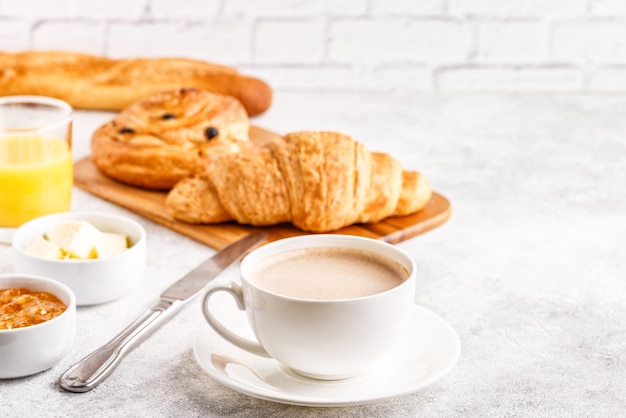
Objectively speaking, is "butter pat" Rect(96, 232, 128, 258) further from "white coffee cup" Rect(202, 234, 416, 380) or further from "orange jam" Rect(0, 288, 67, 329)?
"white coffee cup" Rect(202, 234, 416, 380)

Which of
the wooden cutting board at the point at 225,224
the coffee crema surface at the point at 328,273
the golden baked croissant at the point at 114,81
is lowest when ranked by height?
the wooden cutting board at the point at 225,224

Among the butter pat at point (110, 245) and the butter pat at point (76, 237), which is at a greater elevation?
the butter pat at point (76, 237)

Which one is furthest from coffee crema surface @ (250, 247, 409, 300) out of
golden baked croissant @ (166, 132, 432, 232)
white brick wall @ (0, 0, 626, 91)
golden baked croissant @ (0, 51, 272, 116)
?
white brick wall @ (0, 0, 626, 91)

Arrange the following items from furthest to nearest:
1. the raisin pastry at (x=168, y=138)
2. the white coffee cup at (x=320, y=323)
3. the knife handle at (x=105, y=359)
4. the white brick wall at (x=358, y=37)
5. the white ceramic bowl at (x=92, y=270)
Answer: the white brick wall at (x=358, y=37) < the raisin pastry at (x=168, y=138) < the white ceramic bowl at (x=92, y=270) < the knife handle at (x=105, y=359) < the white coffee cup at (x=320, y=323)

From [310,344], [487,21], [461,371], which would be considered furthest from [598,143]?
[310,344]

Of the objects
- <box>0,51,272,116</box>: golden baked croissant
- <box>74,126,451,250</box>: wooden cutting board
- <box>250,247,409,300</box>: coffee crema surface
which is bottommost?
<box>74,126,451,250</box>: wooden cutting board

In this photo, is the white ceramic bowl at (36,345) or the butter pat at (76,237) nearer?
the white ceramic bowl at (36,345)

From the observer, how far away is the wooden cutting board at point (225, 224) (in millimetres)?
1754

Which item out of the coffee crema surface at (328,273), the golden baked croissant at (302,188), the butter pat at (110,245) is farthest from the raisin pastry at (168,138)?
the coffee crema surface at (328,273)

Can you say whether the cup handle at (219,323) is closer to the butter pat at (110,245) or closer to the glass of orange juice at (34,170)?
the butter pat at (110,245)

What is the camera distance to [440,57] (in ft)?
9.26

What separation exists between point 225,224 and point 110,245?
0.33 metres

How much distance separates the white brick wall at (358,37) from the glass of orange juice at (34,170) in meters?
1.07

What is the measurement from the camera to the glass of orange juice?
171 cm
